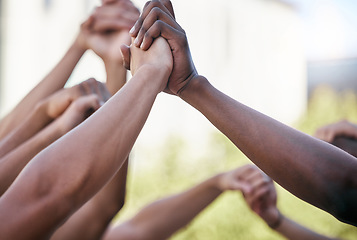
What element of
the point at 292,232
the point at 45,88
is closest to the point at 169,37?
the point at 45,88

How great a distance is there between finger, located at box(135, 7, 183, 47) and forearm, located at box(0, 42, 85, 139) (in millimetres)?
581

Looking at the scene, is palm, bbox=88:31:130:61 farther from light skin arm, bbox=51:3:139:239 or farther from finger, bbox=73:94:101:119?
finger, bbox=73:94:101:119

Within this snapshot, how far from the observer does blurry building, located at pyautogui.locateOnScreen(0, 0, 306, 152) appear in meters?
6.20

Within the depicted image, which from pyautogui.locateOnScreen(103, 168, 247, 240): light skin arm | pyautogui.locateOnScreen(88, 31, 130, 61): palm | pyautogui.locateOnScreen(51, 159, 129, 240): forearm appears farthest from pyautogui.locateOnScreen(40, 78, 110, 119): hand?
pyautogui.locateOnScreen(103, 168, 247, 240): light skin arm

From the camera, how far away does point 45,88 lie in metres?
1.64

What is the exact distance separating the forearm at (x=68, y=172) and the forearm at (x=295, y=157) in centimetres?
27

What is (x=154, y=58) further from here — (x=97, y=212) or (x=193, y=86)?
(x=97, y=212)

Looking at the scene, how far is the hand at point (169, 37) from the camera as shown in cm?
114

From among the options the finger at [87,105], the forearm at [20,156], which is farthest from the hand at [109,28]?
the forearm at [20,156]

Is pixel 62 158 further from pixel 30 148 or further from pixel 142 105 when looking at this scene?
pixel 30 148

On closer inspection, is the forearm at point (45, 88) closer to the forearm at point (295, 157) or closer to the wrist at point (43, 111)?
the wrist at point (43, 111)

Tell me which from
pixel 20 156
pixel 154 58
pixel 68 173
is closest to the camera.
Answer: pixel 68 173

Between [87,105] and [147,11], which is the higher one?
[147,11]

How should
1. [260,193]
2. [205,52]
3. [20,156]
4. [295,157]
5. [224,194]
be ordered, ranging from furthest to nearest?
[205,52], [224,194], [260,193], [20,156], [295,157]
